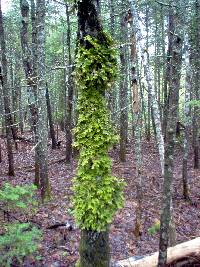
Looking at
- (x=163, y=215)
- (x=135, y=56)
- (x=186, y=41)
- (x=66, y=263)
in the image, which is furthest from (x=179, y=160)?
(x=163, y=215)

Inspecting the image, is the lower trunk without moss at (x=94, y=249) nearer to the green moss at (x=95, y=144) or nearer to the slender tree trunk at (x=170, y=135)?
the green moss at (x=95, y=144)

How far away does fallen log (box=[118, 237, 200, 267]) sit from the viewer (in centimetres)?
640

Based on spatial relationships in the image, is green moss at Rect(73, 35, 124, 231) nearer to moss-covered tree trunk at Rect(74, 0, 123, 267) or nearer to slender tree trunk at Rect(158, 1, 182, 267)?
moss-covered tree trunk at Rect(74, 0, 123, 267)

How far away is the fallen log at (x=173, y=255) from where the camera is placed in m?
→ 6.40

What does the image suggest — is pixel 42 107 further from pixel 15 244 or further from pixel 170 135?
pixel 170 135

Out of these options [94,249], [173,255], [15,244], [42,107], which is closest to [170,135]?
[94,249]

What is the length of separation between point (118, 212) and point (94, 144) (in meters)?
6.63

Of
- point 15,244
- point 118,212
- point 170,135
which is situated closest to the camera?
point 170,135

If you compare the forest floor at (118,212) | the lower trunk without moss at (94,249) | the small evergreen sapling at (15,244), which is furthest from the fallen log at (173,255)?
the small evergreen sapling at (15,244)

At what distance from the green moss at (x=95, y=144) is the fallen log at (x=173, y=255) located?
177cm

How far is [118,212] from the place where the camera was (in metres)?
11.4

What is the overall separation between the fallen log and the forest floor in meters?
1.70

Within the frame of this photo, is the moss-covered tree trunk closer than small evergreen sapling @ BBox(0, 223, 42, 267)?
Yes

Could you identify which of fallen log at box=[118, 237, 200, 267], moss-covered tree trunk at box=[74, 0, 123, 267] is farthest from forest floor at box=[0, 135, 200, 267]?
moss-covered tree trunk at box=[74, 0, 123, 267]
